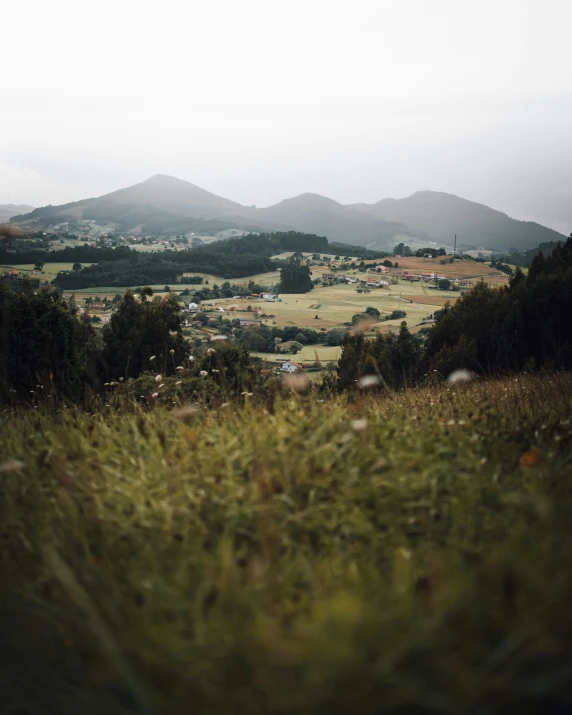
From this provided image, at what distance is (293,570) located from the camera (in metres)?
2.38

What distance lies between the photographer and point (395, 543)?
2609mm

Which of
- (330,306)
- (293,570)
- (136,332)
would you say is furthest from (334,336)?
(293,570)

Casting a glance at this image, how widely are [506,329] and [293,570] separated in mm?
22147

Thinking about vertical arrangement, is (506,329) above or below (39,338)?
above

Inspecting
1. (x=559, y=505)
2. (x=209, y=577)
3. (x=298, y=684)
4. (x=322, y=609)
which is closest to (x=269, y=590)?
(x=209, y=577)

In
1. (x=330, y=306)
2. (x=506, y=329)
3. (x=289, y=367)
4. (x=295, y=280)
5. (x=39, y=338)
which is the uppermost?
(x=295, y=280)

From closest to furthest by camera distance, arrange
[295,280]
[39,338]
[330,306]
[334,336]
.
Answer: [39,338], [334,336], [330,306], [295,280]

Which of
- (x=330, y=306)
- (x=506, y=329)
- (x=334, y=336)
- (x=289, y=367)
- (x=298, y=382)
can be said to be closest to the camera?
(x=298, y=382)

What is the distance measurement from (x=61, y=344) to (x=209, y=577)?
82.6ft

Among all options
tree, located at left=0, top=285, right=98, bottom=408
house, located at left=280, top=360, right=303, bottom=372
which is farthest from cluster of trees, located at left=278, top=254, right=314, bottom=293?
house, located at left=280, top=360, right=303, bottom=372

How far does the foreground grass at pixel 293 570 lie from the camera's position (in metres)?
1.75

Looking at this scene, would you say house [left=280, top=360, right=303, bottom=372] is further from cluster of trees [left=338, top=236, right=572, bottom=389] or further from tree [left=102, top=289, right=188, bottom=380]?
tree [left=102, top=289, right=188, bottom=380]

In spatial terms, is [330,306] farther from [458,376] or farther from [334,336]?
[458,376]

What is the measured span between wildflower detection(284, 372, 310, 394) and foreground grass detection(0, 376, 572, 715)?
1268mm
